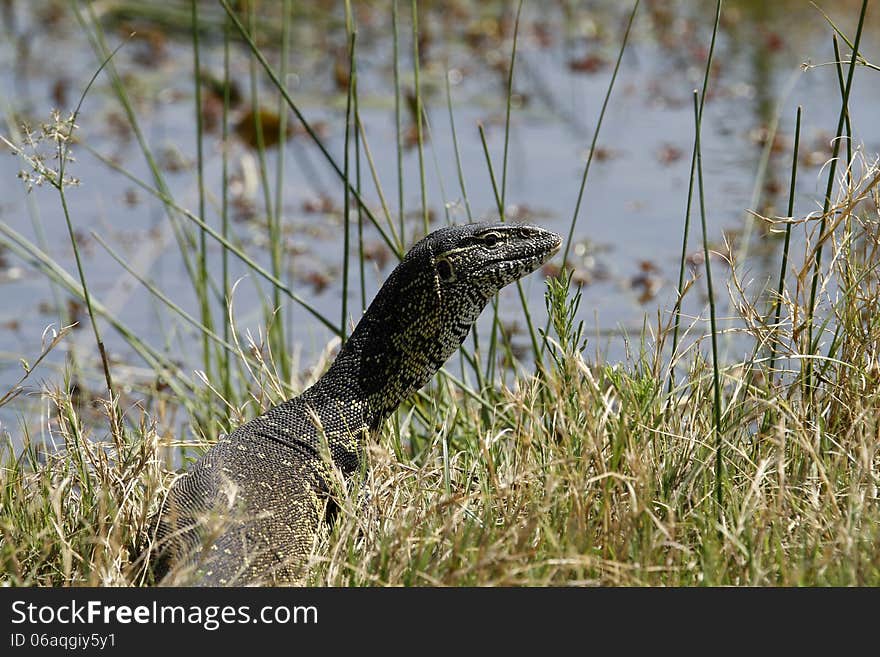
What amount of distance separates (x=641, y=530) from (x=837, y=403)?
97cm

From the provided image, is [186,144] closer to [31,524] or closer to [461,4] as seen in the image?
[461,4]

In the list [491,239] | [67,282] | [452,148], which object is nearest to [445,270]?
[491,239]

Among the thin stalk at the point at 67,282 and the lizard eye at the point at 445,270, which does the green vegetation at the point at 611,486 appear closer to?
the lizard eye at the point at 445,270

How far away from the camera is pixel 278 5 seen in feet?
39.0

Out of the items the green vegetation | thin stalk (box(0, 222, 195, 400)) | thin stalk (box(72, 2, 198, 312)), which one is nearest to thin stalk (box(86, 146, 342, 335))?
thin stalk (box(72, 2, 198, 312))

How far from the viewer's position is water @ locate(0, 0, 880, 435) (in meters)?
7.05

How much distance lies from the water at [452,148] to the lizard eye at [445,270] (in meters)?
1.51

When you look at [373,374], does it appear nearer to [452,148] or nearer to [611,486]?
[611,486]

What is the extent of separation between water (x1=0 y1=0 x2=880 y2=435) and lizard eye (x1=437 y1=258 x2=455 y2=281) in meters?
1.51

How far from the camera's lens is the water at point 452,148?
7.05 m

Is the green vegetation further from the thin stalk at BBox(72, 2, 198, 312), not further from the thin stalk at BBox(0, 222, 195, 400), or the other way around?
the thin stalk at BBox(72, 2, 198, 312)

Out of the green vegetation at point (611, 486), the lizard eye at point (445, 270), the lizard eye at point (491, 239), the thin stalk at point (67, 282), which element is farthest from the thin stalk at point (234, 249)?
the lizard eye at point (491, 239)

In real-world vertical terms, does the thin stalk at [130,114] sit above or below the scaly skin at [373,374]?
above

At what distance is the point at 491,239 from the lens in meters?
3.96
